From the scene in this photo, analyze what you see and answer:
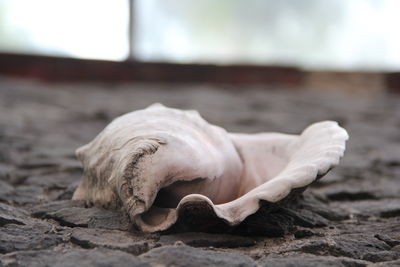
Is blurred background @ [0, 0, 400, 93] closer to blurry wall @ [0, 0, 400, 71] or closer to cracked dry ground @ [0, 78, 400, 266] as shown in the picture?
blurry wall @ [0, 0, 400, 71]

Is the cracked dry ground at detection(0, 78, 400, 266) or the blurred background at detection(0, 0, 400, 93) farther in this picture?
the blurred background at detection(0, 0, 400, 93)

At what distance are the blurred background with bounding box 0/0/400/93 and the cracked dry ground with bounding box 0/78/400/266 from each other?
3.85 feet

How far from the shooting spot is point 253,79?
235 inches

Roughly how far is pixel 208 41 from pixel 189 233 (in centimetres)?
504

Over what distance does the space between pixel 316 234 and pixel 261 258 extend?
30 cm

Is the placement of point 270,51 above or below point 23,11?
below

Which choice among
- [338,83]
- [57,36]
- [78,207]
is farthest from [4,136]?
[338,83]

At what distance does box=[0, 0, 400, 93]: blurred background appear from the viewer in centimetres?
572

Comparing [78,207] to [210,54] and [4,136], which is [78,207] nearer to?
[4,136]

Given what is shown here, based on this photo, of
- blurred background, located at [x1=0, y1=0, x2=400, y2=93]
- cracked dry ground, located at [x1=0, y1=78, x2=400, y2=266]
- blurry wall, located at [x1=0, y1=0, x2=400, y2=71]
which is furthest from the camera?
blurry wall, located at [x1=0, y1=0, x2=400, y2=71]

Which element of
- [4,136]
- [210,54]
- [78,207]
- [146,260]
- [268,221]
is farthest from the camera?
[210,54]

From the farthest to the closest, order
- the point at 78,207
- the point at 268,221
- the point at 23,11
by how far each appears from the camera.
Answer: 1. the point at 23,11
2. the point at 78,207
3. the point at 268,221

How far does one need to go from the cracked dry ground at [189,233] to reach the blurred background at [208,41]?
1174 mm

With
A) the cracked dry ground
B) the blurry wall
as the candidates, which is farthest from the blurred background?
the cracked dry ground
